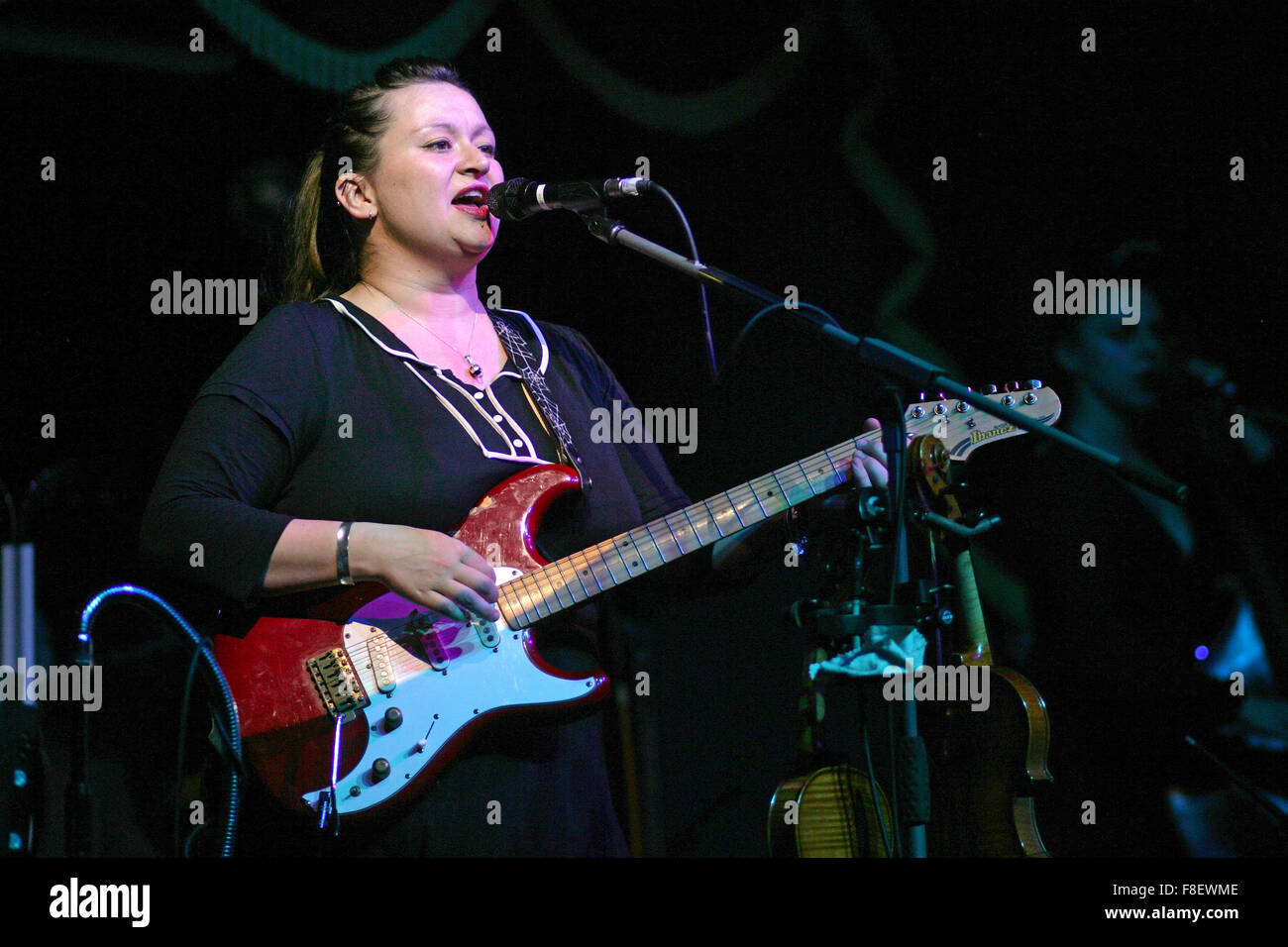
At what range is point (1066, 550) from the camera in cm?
315

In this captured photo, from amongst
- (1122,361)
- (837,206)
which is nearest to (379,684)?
(837,206)

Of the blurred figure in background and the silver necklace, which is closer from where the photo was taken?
the silver necklace

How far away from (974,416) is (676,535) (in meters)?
0.62

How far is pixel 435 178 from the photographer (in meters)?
2.30

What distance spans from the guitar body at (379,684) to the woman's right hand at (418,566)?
0.11 m

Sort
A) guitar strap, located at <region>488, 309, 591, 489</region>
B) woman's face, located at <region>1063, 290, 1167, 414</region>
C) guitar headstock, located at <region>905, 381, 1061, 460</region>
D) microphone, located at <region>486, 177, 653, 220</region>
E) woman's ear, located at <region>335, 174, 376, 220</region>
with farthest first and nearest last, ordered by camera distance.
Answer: woman's face, located at <region>1063, 290, 1167, 414</region>
woman's ear, located at <region>335, 174, 376, 220</region>
guitar strap, located at <region>488, 309, 591, 489</region>
guitar headstock, located at <region>905, 381, 1061, 460</region>
microphone, located at <region>486, 177, 653, 220</region>

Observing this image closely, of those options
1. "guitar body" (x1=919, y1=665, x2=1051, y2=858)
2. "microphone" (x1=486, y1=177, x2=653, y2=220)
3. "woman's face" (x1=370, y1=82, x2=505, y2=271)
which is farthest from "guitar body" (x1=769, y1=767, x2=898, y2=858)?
"woman's face" (x1=370, y1=82, x2=505, y2=271)

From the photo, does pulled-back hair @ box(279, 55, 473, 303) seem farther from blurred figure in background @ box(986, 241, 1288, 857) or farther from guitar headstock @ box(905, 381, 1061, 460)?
blurred figure in background @ box(986, 241, 1288, 857)

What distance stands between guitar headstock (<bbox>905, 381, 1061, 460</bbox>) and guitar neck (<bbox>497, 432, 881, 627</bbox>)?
0.10 metres

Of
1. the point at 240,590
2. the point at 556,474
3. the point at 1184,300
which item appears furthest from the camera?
the point at 1184,300

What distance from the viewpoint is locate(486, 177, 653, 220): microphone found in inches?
75.4
